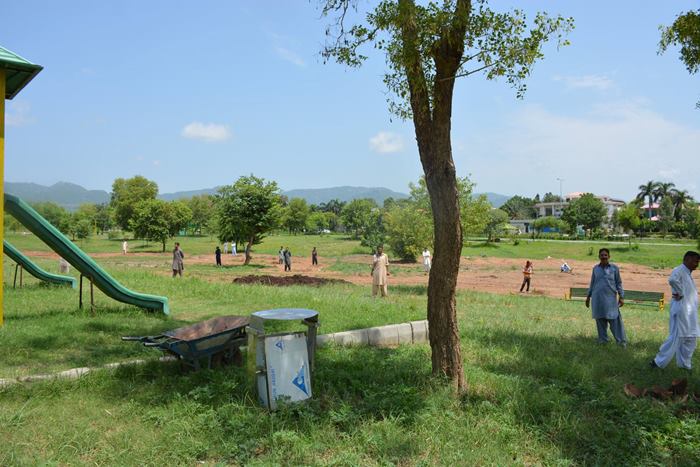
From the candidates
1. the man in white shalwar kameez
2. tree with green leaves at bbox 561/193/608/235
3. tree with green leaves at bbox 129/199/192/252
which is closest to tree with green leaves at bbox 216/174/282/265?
tree with green leaves at bbox 129/199/192/252

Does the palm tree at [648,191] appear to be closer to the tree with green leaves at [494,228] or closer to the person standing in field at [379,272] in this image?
the tree with green leaves at [494,228]

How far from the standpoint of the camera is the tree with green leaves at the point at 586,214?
276 feet

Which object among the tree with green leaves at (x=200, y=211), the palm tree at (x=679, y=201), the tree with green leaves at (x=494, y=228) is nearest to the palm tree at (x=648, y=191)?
the palm tree at (x=679, y=201)

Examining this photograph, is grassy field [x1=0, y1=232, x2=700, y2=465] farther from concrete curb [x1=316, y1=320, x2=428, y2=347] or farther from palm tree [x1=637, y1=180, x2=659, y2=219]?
palm tree [x1=637, y1=180, x2=659, y2=219]

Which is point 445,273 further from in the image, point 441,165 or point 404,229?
point 404,229

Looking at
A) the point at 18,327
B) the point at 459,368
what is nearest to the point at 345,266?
the point at 18,327

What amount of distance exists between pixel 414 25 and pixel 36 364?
6222 mm

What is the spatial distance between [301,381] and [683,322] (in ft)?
17.6

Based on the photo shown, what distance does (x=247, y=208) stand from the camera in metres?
31.9

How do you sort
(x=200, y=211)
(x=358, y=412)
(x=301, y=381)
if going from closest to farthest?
(x=358, y=412), (x=301, y=381), (x=200, y=211)

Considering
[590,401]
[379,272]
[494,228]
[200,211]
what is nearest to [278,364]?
[590,401]

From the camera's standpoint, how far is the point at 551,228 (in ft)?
309

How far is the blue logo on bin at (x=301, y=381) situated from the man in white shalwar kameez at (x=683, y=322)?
5060mm

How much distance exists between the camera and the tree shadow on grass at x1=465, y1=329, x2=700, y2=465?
4645mm
